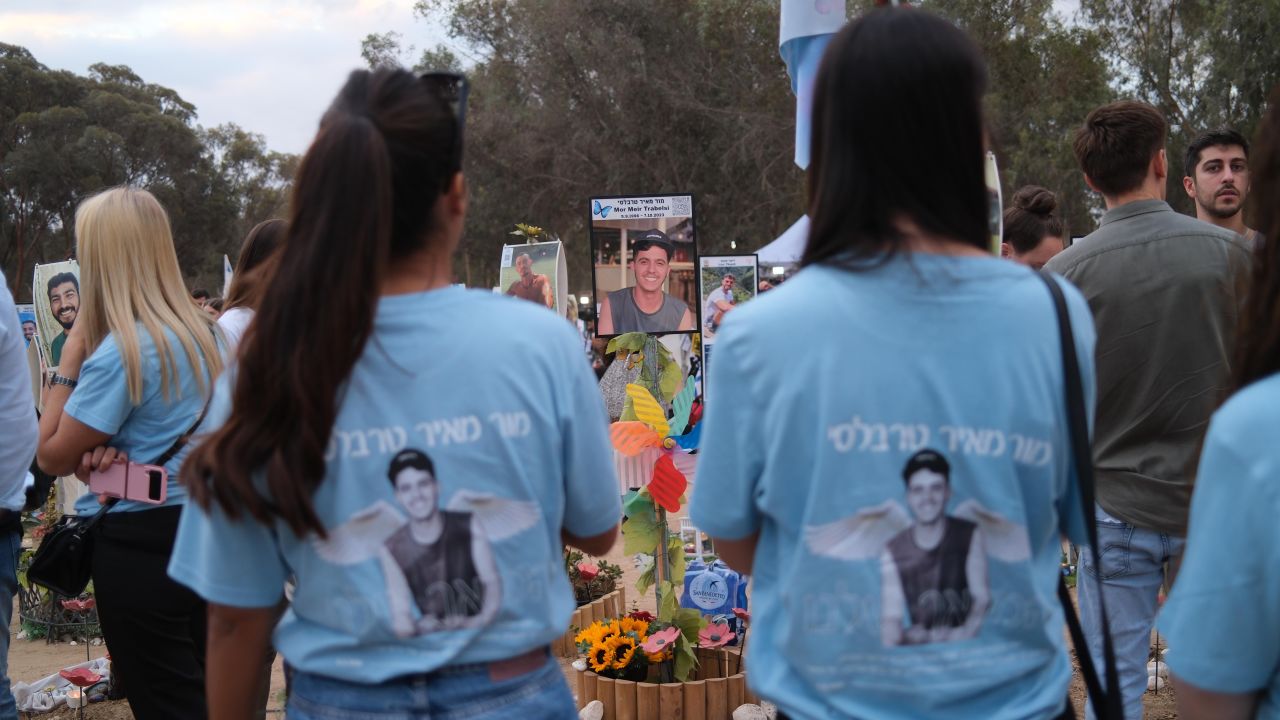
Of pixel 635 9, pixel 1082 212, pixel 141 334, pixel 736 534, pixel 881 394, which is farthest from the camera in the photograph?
pixel 635 9

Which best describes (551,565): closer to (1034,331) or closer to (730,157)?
(1034,331)

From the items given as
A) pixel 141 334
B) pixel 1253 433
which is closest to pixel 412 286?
pixel 1253 433

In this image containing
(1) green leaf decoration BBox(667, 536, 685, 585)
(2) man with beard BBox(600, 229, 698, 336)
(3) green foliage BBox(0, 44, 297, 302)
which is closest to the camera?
(1) green leaf decoration BBox(667, 536, 685, 585)

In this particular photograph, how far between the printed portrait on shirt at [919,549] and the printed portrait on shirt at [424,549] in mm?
439

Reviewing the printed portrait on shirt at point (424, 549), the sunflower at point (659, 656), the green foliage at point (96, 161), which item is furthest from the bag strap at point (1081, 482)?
the green foliage at point (96, 161)

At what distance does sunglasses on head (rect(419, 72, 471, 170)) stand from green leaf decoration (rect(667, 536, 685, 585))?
2929 millimetres

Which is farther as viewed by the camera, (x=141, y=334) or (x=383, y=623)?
(x=141, y=334)

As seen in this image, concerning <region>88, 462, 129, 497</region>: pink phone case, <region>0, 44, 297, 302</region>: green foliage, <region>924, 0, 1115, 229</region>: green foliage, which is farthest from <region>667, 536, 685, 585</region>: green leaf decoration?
<region>0, 44, 297, 302</region>: green foliage

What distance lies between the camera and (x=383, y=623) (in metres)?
1.47

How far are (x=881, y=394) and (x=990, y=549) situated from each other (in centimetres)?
24

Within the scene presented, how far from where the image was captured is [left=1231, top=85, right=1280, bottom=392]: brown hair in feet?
4.14

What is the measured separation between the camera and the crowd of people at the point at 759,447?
54.9 inches

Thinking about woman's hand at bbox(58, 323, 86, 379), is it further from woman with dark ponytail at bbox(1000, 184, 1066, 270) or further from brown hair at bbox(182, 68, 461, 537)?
woman with dark ponytail at bbox(1000, 184, 1066, 270)

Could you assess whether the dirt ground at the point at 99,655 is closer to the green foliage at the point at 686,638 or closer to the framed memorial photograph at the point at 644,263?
the green foliage at the point at 686,638
